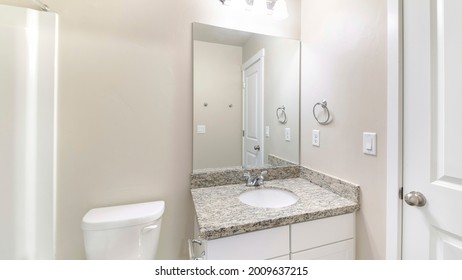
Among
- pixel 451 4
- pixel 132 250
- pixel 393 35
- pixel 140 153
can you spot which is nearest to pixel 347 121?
pixel 393 35

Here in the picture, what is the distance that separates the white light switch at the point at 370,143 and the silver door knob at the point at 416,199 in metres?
0.22

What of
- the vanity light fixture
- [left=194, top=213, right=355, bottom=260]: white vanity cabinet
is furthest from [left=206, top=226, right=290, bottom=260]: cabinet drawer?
the vanity light fixture

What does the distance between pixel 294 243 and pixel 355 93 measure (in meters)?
0.82

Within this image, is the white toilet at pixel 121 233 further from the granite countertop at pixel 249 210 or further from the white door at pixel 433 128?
the white door at pixel 433 128

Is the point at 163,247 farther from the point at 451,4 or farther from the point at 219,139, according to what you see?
the point at 451,4

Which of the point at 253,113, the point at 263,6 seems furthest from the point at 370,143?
the point at 263,6

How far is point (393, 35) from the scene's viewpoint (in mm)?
907

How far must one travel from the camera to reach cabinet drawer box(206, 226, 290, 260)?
0.86 metres

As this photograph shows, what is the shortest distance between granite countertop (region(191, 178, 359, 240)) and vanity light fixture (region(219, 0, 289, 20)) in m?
1.18

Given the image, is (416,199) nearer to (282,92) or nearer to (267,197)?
(267,197)

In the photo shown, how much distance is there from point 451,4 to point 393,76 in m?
0.27

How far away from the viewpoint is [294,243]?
3.21 feet

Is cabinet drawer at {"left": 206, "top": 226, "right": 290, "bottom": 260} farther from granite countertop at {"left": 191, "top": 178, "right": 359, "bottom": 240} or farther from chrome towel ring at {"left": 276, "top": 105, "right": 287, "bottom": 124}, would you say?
chrome towel ring at {"left": 276, "top": 105, "right": 287, "bottom": 124}
